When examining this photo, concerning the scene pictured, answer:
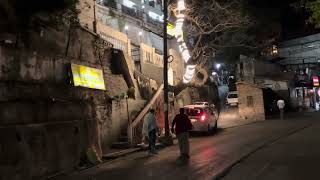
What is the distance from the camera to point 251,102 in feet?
140

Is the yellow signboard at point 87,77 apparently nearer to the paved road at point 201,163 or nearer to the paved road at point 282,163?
the paved road at point 201,163

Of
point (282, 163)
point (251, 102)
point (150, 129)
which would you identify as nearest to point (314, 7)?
point (282, 163)

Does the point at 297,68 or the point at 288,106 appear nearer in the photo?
the point at 288,106

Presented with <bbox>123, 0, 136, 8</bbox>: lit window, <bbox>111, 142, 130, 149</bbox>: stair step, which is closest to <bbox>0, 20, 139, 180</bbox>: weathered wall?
<bbox>111, 142, 130, 149</bbox>: stair step

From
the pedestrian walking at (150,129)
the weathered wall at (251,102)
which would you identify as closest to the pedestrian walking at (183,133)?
the pedestrian walking at (150,129)

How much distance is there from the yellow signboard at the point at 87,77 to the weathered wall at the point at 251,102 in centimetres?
2121

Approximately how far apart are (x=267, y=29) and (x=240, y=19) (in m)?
20.1

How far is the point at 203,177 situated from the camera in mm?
12344

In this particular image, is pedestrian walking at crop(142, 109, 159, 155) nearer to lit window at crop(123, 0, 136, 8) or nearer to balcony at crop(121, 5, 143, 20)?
balcony at crop(121, 5, 143, 20)

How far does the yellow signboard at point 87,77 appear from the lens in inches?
850

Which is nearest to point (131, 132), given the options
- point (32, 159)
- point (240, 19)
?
point (32, 159)

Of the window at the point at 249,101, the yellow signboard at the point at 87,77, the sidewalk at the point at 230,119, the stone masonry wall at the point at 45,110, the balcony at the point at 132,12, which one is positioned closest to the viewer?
the stone masonry wall at the point at 45,110

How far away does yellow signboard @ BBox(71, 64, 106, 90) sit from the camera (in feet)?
70.8

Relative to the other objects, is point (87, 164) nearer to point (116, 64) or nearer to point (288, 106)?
point (116, 64)
